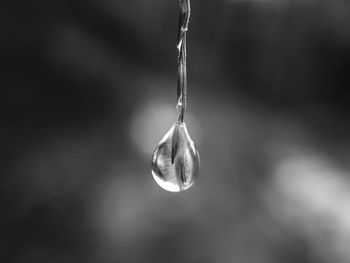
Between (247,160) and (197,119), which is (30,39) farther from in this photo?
(247,160)

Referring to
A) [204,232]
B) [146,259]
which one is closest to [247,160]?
[204,232]

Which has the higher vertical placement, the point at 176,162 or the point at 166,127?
the point at 166,127

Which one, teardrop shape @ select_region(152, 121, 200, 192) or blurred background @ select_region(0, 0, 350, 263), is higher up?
blurred background @ select_region(0, 0, 350, 263)

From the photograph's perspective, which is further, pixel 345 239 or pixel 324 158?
pixel 324 158

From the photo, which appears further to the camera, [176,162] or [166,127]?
[166,127]

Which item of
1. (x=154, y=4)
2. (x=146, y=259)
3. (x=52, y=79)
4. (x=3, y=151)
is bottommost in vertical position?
(x=146, y=259)
